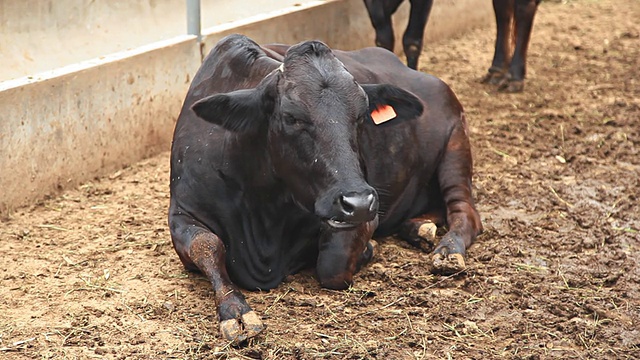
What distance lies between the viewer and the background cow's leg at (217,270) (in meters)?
4.36

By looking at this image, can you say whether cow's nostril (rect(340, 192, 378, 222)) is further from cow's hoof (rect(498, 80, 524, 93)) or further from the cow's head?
cow's hoof (rect(498, 80, 524, 93))

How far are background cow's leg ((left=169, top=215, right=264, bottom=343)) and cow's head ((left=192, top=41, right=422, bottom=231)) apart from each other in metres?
0.48

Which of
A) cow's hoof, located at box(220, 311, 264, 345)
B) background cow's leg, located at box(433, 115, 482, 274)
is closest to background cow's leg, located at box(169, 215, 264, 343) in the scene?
cow's hoof, located at box(220, 311, 264, 345)

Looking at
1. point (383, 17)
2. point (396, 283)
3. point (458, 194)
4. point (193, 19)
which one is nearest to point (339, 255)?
point (396, 283)

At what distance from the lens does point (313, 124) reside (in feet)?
14.5

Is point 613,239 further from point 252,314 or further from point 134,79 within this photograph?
point 134,79

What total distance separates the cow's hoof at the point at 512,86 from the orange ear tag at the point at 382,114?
4573 mm

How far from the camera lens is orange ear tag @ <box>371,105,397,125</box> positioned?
15.8 feet

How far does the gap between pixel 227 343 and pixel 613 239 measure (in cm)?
264

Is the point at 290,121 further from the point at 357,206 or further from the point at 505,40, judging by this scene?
the point at 505,40

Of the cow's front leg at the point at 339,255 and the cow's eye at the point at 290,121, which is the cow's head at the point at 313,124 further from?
the cow's front leg at the point at 339,255

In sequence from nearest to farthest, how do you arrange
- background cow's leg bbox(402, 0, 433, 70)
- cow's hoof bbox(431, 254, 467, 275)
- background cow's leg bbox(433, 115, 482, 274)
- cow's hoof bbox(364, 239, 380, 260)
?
cow's hoof bbox(431, 254, 467, 275) < cow's hoof bbox(364, 239, 380, 260) < background cow's leg bbox(433, 115, 482, 274) < background cow's leg bbox(402, 0, 433, 70)

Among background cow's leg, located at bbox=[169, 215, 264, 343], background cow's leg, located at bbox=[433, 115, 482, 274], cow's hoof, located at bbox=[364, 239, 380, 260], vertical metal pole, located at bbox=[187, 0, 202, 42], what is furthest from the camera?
vertical metal pole, located at bbox=[187, 0, 202, 42]

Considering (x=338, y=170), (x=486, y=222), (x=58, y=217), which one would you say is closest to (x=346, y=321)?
(x=338, y=170)
